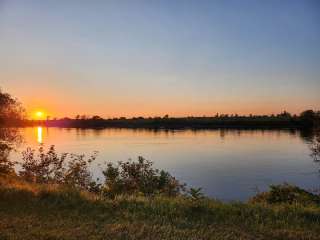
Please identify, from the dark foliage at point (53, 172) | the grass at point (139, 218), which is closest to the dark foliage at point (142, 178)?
the dark foliage at point (53, 172)

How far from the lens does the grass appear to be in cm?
646

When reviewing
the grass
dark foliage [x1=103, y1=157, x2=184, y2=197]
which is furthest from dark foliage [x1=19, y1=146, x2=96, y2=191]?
the grass

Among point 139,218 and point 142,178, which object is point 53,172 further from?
point 139,218

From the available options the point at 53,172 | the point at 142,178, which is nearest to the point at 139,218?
the point at 142,178

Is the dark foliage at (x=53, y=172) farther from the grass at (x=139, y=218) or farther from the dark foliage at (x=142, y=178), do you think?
the grass at (x=139, y=218)

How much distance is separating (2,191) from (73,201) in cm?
188

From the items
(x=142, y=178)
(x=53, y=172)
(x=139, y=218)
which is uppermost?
(x=139, y=218)

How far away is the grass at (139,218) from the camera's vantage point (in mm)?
6461

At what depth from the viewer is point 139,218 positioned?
7.44 metres

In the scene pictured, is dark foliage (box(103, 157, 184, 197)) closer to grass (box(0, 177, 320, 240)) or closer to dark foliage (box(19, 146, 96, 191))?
dark foliage (box(19, 146, 96, 191))

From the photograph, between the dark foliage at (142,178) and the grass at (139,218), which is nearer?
the grass at (139,218)

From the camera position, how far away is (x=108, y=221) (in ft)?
23.7

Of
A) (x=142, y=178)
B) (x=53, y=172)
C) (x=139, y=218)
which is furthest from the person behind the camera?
(x=53, y=172)

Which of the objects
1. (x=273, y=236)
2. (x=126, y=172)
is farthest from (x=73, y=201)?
(x=126, y=172)
